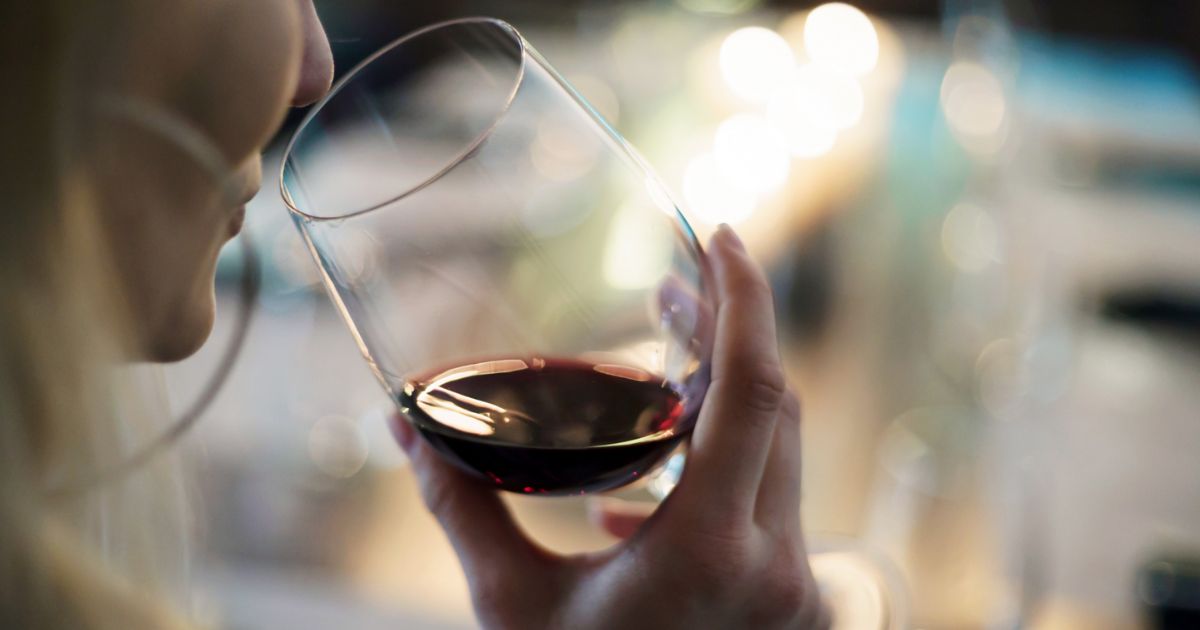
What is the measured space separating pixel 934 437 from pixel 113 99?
130 centimetres

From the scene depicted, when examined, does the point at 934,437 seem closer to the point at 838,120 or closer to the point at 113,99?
the point at 838,120

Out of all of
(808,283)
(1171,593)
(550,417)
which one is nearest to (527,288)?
(550,417)

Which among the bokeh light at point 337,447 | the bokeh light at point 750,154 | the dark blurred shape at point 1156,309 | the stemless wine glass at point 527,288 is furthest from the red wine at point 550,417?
the dark blurred shape at point 1156,309

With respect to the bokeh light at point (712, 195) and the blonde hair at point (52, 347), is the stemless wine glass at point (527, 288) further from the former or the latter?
the bokeh light at point (712, 195)

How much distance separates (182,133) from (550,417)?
7.5 inches

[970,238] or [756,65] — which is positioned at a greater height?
[756,65]

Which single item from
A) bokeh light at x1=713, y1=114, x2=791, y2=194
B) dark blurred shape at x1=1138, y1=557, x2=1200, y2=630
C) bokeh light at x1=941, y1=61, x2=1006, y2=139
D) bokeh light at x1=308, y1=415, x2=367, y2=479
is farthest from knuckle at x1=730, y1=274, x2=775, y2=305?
bokeh light at x1=941, y1=61, x2=1006, y2=139

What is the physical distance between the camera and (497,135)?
0.40 meters

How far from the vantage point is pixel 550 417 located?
43 cm

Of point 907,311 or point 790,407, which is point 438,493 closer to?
point 790,407

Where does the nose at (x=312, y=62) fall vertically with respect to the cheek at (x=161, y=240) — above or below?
above

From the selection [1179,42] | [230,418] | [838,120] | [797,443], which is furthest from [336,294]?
[1179,42]

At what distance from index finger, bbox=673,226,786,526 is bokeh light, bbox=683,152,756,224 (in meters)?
1.10

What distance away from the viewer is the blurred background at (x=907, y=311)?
1169mm
